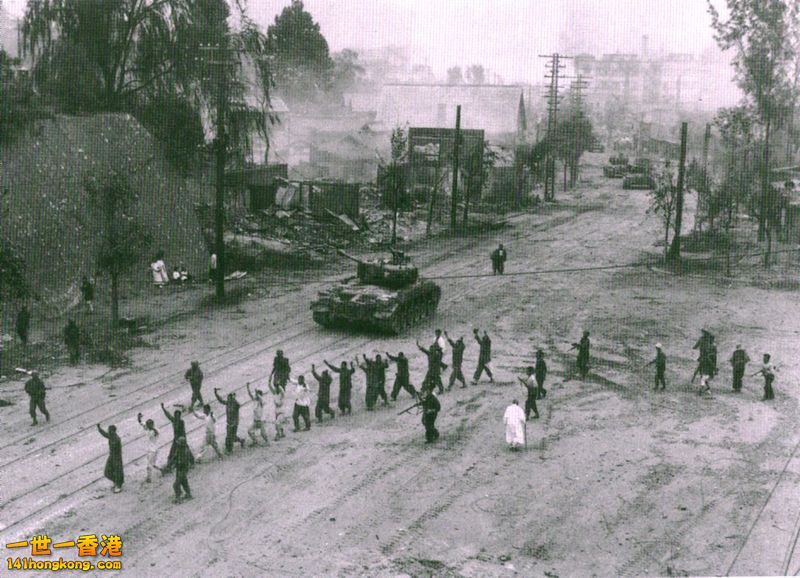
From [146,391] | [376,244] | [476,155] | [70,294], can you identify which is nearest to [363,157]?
[476,155]

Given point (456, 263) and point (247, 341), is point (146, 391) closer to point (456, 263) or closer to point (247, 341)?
point (247, 341)

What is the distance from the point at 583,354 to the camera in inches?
859

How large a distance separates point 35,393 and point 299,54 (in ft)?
255

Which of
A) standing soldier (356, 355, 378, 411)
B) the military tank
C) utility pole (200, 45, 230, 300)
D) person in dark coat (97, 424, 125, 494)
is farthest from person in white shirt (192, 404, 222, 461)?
utility pole (200, 45, 230, 300)

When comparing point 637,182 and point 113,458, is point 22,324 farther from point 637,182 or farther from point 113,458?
point 637,182

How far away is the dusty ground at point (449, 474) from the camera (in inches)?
502

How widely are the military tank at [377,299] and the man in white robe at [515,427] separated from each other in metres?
8.44

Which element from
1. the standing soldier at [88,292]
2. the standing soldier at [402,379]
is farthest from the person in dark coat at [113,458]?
the standing soldier at [88,292]

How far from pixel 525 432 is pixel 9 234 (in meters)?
16.7

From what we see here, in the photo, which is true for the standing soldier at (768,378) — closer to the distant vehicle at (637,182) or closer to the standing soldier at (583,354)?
the standing soldier at (583,354)

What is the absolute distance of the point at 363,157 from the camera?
64.9 m

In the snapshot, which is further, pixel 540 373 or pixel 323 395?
pixel 540 373

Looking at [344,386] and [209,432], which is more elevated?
[344,386]

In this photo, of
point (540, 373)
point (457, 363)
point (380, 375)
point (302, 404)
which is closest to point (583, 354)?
point (540, 373)
